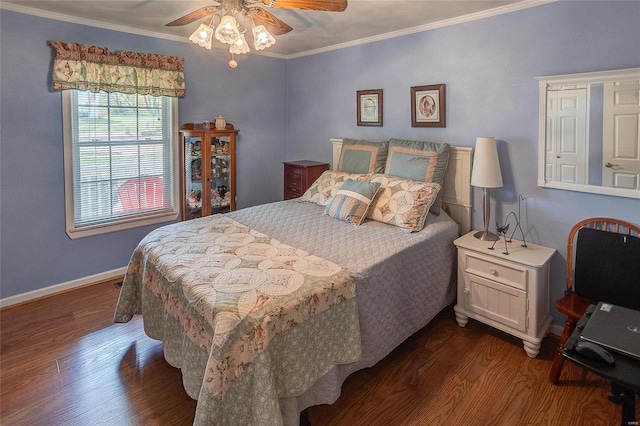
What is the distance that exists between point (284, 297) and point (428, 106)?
2272 mm

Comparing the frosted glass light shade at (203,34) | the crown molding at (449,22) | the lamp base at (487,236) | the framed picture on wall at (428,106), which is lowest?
the lamp base at (487,236)

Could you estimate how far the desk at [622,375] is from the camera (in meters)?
1.23

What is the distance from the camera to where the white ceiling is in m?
2.71

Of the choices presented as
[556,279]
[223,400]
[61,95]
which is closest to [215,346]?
[223,400]

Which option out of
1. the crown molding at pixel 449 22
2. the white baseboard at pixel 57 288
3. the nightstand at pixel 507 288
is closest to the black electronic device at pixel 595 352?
the nightstand at pixel 507 288

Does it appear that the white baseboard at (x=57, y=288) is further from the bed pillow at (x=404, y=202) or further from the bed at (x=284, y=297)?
the bed pillow at (x=404, y=202)

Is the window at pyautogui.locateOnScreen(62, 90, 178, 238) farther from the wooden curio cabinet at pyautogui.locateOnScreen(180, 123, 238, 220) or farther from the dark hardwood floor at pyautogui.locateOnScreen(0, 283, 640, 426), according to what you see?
the dark hardwood floor at pyautogui.locateOnScreen(0, 283, 640, 426)

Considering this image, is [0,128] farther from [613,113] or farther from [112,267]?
[613,113]

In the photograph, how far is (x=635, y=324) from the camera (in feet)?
4.92

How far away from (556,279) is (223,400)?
93.4 inches

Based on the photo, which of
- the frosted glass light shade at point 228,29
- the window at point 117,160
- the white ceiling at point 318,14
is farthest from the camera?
the window at point 117,160

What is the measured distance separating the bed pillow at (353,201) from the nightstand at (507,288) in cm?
70

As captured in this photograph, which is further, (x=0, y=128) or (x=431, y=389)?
(x=0, y=128)

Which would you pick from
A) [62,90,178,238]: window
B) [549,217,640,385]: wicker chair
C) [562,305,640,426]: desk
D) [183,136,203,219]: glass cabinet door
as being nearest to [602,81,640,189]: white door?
[549,217,640,385]: wicker chair
